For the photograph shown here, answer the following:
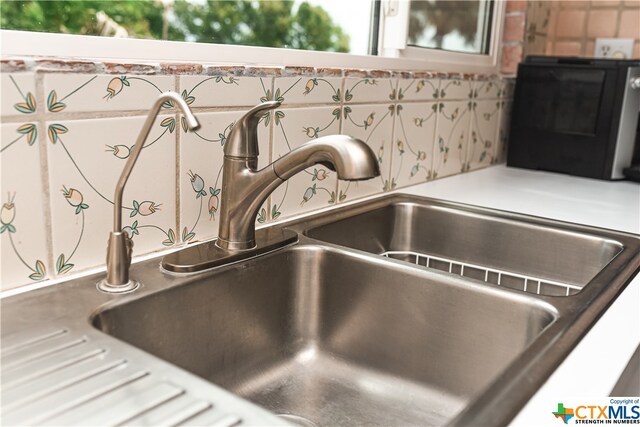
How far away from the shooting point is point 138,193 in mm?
835

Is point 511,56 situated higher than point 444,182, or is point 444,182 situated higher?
point 511,56

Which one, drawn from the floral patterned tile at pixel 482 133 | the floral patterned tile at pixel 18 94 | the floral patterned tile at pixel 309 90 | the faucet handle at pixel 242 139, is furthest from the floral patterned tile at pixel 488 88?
the floral patterned tile at pixel 18 94

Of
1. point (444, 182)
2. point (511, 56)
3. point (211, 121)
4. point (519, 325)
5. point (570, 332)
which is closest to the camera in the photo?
point (570, 332)

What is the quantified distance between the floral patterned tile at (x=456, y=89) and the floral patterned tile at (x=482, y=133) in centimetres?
6

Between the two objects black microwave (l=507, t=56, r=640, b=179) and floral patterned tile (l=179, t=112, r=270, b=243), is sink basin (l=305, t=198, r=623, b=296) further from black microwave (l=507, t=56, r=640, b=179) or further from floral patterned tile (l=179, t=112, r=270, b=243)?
black microwave (l=507, t=56, r=640, b=179)

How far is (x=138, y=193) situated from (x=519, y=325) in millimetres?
545

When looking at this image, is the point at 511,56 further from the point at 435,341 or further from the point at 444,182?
the point at 435,341

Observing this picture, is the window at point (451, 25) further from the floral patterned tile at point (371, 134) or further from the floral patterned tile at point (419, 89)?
the floral patterned tile at point (371, 134)

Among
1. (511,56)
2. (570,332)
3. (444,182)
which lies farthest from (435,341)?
(511,56)

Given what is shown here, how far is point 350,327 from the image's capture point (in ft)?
3.16

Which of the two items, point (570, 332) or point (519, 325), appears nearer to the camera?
point (570, 332)

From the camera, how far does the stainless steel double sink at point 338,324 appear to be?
0.71 m

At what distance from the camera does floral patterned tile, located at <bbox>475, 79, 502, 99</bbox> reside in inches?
66.8

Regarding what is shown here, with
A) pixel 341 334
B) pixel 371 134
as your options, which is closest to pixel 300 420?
pixel 341 334
